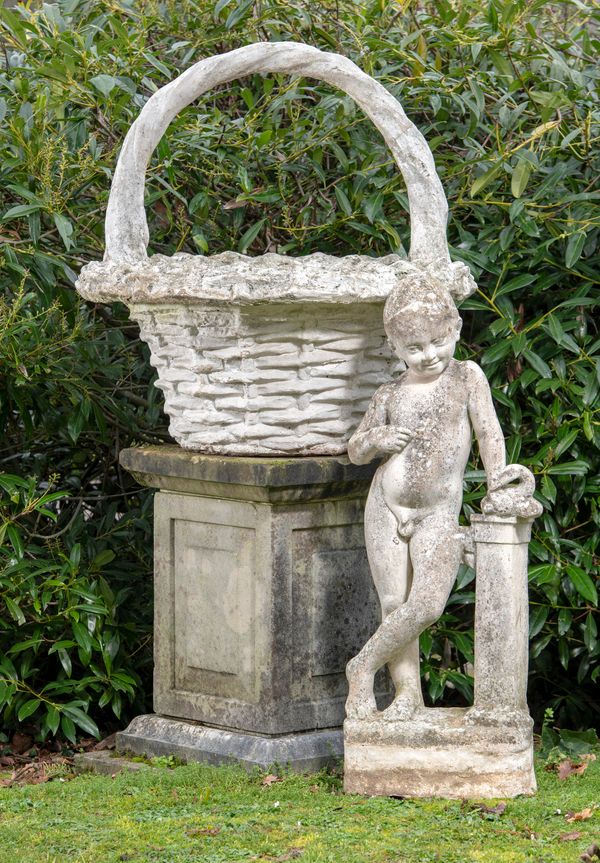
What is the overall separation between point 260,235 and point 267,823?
2741 millimetres

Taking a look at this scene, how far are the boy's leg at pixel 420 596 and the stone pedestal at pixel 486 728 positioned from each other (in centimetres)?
11

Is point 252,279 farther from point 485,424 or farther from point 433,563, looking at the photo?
point 433,563

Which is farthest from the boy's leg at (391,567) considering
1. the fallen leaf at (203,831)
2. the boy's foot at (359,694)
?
the fallen leaf at (203,831)

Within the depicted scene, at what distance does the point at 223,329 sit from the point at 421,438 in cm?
75

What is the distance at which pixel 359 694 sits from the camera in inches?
183

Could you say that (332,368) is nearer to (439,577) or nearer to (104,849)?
(439,577)

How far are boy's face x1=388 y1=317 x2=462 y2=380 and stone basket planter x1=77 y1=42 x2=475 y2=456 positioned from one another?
218mm

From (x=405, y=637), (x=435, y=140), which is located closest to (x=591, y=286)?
(x=435, y=140)

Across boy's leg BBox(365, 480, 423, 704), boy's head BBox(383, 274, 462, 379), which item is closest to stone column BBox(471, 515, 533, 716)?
boy's leg BBox(365, 480, 423, 704)

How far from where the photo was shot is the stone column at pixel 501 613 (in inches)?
176

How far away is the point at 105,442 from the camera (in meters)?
6.03

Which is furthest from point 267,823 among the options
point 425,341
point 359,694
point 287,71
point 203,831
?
point 287,71

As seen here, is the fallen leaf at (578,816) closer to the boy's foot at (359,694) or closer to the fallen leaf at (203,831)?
the boy's foot at (359,694)

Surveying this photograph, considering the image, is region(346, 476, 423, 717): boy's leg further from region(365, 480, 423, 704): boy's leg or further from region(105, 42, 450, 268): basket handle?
region(105, 42, 450, 268): basket handle
